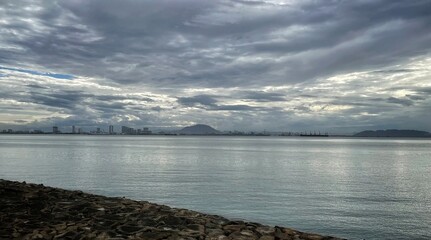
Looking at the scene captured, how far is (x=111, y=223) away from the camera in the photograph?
1369 centimetres

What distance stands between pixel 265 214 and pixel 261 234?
11703 mm

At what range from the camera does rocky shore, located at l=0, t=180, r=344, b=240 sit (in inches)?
480

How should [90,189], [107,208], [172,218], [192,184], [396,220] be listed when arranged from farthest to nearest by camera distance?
[192,184] → [90,189] → [396,220] → [107,208] → [172,218]

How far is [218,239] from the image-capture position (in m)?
11.8

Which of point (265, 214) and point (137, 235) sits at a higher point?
point (137, 235)

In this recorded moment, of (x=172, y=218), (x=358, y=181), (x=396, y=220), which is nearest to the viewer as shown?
(x=172, y=218)

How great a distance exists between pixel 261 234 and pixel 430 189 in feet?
104

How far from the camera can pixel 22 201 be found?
665 inches

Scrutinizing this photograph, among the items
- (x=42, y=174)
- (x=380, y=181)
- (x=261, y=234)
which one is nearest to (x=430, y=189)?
(x=380, y=181)

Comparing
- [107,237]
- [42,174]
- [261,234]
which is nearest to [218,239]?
[261,234]

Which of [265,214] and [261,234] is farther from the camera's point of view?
[265,214]

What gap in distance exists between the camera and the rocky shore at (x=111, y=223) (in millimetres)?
12203

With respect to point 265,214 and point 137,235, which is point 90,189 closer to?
point 265,214

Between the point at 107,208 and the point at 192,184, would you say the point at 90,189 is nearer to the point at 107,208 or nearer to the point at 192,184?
the point at 192,184
